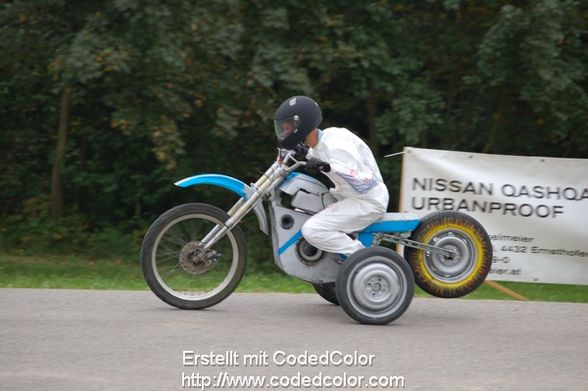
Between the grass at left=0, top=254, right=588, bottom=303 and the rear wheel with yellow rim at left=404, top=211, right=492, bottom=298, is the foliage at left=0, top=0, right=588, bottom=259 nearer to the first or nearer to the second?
the grass at left=0, top=254, right=588, bottom=303

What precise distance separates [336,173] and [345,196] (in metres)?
0.28

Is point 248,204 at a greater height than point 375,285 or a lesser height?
greater

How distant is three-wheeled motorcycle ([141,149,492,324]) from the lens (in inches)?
309

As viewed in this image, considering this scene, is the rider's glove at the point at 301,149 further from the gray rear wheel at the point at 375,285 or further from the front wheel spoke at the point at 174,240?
the front wheel spoke at the point at 174,240

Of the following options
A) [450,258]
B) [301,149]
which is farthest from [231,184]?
[450,258]

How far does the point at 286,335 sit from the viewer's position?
7387 mm

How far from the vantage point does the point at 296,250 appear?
8.12 m

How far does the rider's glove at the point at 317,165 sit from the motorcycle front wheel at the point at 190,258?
84 centimetres

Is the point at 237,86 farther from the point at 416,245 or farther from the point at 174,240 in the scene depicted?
the point at 416,245

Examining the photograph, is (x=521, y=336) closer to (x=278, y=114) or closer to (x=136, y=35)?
(x=278, y=114)

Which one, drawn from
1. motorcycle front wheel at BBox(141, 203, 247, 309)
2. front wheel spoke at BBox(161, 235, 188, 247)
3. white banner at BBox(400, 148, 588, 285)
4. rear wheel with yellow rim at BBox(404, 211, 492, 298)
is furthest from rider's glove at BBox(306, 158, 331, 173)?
white banner at BBox(400, 148, 588, 285)

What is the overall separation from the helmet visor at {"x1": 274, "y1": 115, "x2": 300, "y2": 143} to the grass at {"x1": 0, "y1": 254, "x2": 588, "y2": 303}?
240 centimetres

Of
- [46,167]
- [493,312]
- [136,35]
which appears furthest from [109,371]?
[46,167]

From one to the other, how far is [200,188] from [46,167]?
2.92m
